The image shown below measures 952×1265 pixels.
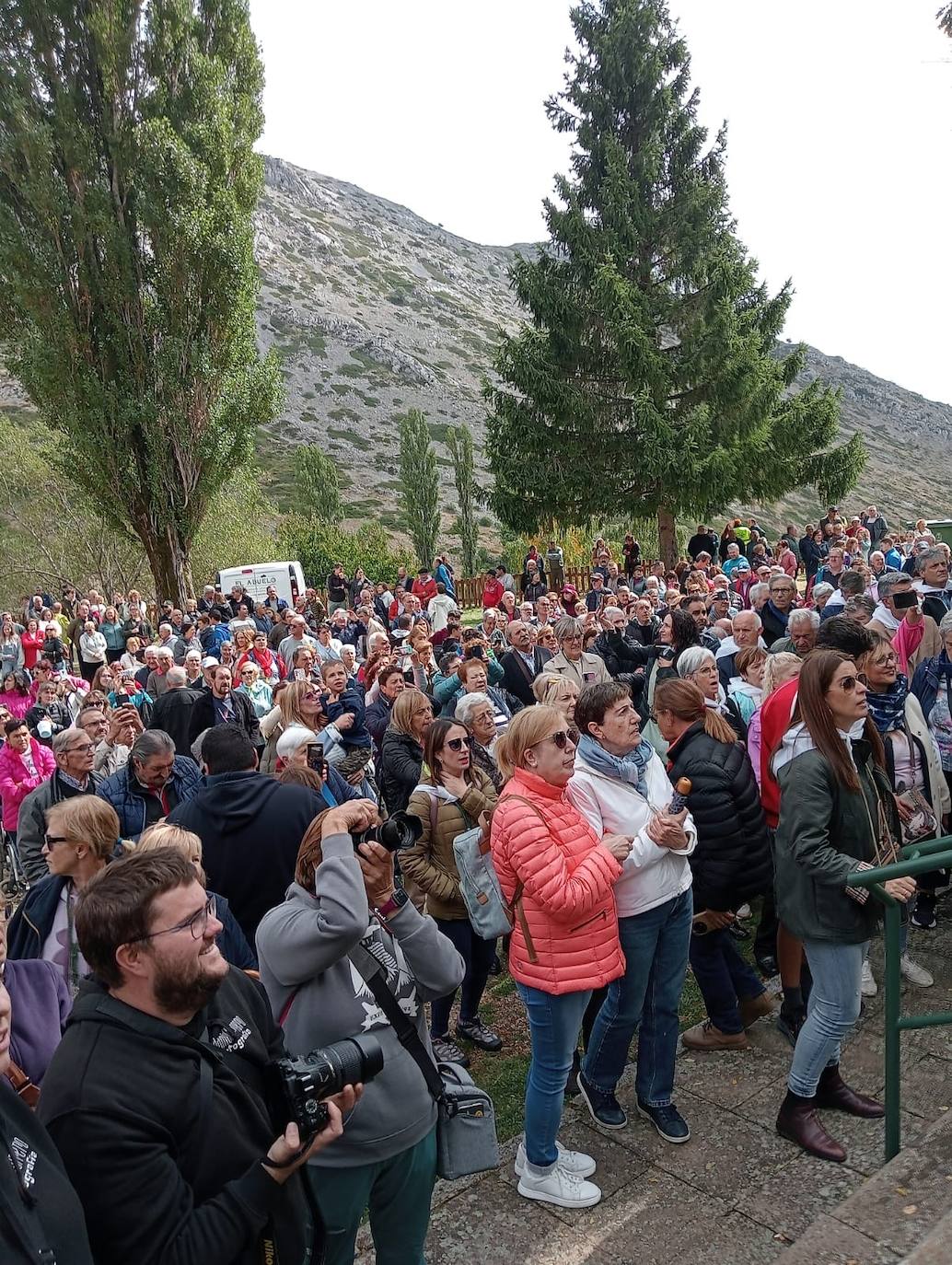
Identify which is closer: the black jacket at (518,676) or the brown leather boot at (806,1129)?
the brown leather boot at (806,1129)

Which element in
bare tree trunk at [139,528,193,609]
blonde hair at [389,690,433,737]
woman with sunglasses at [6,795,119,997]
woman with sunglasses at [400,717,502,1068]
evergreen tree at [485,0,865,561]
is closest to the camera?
woman with sunglasses at [6,795,119,997]

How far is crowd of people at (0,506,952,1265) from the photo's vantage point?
1.75 m

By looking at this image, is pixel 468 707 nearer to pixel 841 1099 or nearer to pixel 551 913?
pixel 551 913

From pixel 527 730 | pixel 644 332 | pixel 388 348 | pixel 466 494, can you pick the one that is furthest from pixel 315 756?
pixel 388 348

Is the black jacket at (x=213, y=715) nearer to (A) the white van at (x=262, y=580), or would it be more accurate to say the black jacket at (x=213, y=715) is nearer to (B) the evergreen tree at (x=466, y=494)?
(A) the white van at (x=262, y=580)

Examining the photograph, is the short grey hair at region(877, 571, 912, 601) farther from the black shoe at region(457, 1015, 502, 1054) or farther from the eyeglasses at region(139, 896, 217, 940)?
the eyeglasses at region(139, 896, 217, 940)

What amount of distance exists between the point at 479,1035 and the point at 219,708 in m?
3.98

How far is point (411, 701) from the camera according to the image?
5.35 m

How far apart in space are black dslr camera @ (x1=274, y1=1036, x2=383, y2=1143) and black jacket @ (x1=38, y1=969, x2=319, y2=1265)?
0.26 feet

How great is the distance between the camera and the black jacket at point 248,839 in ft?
12.0

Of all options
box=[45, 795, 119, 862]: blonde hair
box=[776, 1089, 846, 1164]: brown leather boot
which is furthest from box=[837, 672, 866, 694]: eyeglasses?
box=[45, 795, 119, 862]: blonde hair

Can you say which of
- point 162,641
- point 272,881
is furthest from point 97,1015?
point 162,641

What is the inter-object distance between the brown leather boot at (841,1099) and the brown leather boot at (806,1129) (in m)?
0.12

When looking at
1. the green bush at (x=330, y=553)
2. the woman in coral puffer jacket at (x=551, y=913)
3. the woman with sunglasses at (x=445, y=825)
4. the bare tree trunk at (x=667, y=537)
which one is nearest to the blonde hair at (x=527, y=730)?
the woman in coral puffer jacket at (x=551, y=913)
